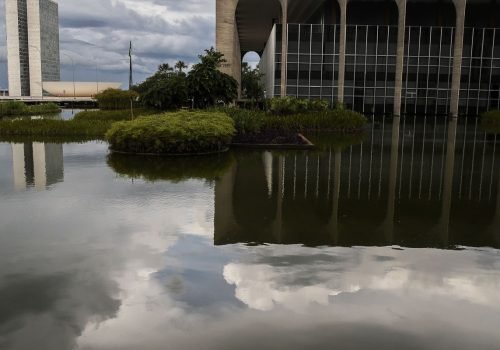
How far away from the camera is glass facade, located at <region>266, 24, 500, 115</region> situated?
160 feet

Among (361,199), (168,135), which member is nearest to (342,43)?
(168,135)

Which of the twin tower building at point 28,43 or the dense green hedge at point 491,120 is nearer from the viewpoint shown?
the dense green hedge at point 491,120

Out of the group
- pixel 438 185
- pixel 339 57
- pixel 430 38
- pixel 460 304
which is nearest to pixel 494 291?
pixel 460 304

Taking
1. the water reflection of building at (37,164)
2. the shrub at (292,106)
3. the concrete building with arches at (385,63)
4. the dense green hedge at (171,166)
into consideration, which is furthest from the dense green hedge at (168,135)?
the concrete building with arches at (385,63)

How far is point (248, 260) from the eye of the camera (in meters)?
7.70

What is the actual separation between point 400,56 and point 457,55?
536 cm

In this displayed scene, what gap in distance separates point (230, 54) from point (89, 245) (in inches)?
1671

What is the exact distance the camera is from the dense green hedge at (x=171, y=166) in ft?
49.0

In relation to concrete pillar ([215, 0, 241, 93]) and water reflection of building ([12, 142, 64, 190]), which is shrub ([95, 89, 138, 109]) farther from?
water reflection of building ([12, 142, 64, 190])

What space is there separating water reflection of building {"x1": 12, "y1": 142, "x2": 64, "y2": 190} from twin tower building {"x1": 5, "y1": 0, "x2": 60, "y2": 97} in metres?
116

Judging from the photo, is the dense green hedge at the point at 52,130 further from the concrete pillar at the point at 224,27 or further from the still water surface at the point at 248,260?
the concrete pillar at the point at 224,27

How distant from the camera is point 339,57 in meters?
48.2

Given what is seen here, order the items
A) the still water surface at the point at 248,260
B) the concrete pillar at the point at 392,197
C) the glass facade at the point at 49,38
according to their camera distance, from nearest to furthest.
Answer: the still water surface at the point at 248,260 → the concrete pillar at the point at 392,197 → the glass facade at the point at 49,38

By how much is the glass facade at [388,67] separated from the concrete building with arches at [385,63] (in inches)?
3.6
